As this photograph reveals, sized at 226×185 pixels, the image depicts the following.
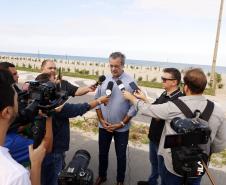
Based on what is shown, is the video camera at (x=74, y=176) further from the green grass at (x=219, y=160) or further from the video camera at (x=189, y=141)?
the green grass at (x=219, y=160)

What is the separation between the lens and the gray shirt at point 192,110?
3219 mm

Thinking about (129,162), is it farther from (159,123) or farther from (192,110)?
(192,110)

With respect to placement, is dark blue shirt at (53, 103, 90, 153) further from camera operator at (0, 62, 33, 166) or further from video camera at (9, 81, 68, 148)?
camera operator at (0, 62, 33, 166)

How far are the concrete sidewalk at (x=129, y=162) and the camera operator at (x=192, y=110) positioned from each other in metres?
1.83

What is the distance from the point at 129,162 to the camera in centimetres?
596

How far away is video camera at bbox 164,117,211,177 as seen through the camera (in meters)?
2.78

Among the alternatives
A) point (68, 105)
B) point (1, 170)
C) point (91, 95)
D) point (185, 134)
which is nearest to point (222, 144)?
point (185, 134)

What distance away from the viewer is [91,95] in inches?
532

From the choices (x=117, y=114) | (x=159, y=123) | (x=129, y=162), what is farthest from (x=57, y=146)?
(x=129, y=162)

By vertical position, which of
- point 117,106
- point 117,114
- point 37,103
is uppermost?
point 37,103

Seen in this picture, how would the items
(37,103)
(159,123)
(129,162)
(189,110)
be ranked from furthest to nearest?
(129,162) → (159,123) → (189,110) → (37,103)

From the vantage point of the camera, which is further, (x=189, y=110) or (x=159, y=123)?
(x=159, y=123)

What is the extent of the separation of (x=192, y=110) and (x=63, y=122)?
1.55 metres

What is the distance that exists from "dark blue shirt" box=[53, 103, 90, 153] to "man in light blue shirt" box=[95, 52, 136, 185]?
43.5 inches
